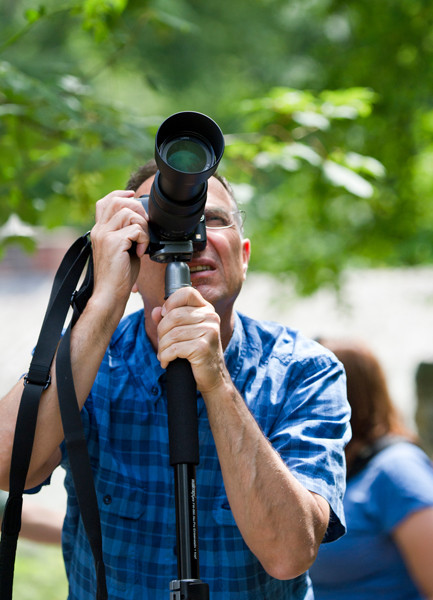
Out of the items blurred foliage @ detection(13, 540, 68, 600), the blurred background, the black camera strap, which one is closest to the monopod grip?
the black camera strap

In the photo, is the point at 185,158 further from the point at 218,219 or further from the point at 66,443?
the point at 66,443

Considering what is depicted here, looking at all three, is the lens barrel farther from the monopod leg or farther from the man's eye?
the man's eye

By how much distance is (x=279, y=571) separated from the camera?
129cm

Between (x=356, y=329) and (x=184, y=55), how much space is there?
187 inches

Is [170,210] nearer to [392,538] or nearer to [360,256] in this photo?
[392,538]

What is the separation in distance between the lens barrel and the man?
10 centimetres

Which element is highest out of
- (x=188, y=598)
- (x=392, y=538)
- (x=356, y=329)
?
(x=356, y=329)

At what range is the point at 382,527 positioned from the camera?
217cm

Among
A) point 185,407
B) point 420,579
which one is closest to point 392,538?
point 420,579

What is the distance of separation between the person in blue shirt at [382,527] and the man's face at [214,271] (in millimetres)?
900

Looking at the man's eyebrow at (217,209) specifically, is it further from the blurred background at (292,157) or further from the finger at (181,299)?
the blurred background at (292,157)

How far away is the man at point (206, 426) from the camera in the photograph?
1.28 meters

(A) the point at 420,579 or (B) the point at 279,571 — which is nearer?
(B) the point at 279,571

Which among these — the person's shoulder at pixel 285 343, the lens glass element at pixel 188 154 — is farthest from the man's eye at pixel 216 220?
the lens glass element at pixel 188 154
